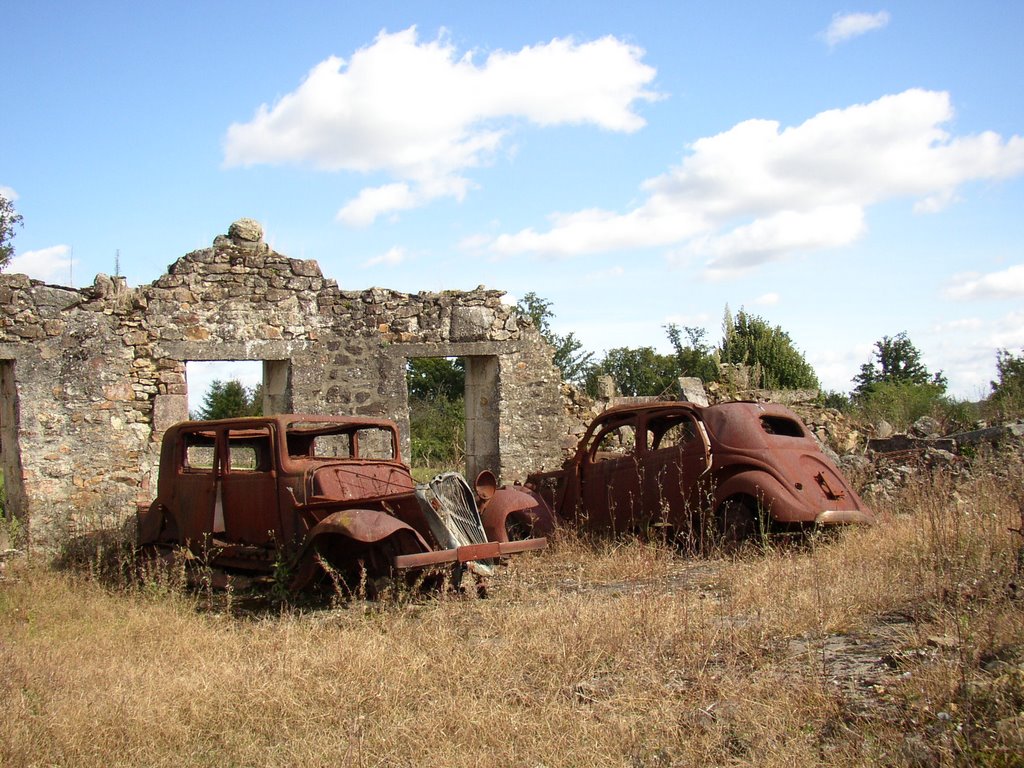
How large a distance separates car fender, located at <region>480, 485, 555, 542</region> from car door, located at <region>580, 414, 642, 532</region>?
1.39ft

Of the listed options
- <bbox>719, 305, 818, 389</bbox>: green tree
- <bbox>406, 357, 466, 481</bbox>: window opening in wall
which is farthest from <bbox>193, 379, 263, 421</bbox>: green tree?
<bbox>719, 305, 818, 389</bbox>: green tree

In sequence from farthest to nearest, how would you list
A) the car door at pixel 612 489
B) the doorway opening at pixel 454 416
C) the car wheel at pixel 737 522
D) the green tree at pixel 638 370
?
the green tree at pixel 638 370 < the doorway opening at pixel 454 416 < the car door at pixel 612 489 < the car wheel at pixel 737 522

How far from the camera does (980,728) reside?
11.5 ft

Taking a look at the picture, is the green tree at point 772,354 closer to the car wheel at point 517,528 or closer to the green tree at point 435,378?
the green tree at point 435,378

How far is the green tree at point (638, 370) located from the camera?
26.2 metres

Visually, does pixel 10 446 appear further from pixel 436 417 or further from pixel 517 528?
pixel 436 417

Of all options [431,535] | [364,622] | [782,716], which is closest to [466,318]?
[431,535]

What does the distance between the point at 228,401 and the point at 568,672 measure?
22035mm

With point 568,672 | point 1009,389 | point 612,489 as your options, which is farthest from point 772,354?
point 568,672

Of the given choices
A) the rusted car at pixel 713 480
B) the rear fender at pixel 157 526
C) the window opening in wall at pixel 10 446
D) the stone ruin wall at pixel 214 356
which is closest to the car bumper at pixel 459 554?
the rusted car at pixel 713 480

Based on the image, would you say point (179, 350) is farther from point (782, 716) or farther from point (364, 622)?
point (782, 716)

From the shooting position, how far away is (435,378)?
27.6 m

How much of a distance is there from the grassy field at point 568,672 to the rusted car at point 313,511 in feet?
1.24

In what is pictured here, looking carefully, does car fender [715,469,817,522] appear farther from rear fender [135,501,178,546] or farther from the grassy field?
rear fender [135,501,178,546]
